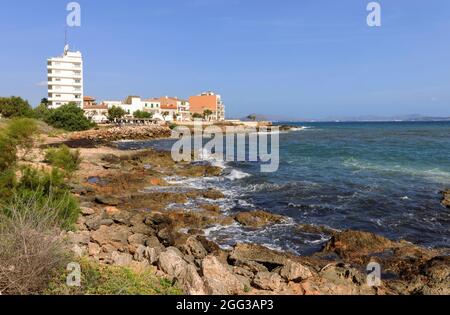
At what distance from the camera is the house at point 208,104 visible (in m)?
133

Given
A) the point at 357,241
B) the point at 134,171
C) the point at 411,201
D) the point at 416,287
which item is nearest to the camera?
the point at 416,287

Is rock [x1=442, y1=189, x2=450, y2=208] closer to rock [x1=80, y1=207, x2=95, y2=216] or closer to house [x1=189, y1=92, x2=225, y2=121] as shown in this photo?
rock [x1=80, y1=207, x2=95, y2=216]

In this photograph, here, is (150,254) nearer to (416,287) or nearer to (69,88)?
(416,287)

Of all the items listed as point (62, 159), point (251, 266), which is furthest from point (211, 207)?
point (251, 266)

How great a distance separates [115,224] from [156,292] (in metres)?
7.49

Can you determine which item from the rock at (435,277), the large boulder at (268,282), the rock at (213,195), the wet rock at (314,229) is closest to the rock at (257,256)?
the large boulder at (268,282)

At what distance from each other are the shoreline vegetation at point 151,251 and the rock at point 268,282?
22 millimetres

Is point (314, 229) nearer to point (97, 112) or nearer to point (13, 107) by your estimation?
point (13, 107)

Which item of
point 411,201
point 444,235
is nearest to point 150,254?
point 444,235

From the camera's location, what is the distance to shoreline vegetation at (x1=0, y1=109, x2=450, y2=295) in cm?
668

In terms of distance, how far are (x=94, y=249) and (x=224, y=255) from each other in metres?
3.55

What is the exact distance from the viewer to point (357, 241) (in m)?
12.5

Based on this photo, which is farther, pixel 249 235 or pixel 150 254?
pixel 249 235

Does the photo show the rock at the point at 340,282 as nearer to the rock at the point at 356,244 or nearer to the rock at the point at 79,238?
the rock at the point at 356,244
